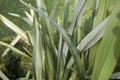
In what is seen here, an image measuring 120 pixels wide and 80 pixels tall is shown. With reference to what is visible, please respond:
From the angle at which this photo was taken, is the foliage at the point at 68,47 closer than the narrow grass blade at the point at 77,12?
Yes

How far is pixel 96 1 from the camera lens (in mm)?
1859

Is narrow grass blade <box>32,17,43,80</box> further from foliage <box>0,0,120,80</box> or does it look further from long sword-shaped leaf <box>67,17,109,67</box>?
long sword-shaped leaf <box>67,17,109,67</box>

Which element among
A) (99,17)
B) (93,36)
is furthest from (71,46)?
(99,17)

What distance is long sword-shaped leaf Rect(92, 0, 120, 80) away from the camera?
1.18 m

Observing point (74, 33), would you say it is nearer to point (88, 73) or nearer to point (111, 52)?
point (88, 73)

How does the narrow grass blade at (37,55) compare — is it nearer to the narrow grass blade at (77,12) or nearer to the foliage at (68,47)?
the foliage at (68,47)

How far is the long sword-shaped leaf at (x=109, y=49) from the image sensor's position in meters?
1.18

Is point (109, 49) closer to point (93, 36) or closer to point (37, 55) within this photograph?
point (93, 36)

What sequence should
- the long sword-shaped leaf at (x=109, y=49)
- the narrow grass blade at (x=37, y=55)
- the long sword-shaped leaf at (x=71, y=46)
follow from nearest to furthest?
the long sword-shaped leaf at (x=109, y=49)
the long sword-shaped leaf at (x=71, y=46)
the narrow grass blade at (x=37, y=55)

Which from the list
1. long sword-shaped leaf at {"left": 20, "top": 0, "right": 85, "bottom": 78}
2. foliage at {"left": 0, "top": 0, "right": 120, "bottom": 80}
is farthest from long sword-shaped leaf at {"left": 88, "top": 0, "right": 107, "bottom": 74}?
long sword-shaped leaf at {"left": 20, "top": 0, "right": 85, "bottom": 78}

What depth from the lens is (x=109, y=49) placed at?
1.26 meters

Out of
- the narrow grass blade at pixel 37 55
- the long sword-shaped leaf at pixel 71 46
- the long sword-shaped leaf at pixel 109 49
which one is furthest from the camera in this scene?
the narrow grass blade at pixel 37 55

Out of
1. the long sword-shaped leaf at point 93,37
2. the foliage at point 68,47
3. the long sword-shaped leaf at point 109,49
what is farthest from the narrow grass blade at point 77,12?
the long sword-shaped leaf at point 109,49

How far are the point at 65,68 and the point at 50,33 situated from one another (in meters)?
0.23
